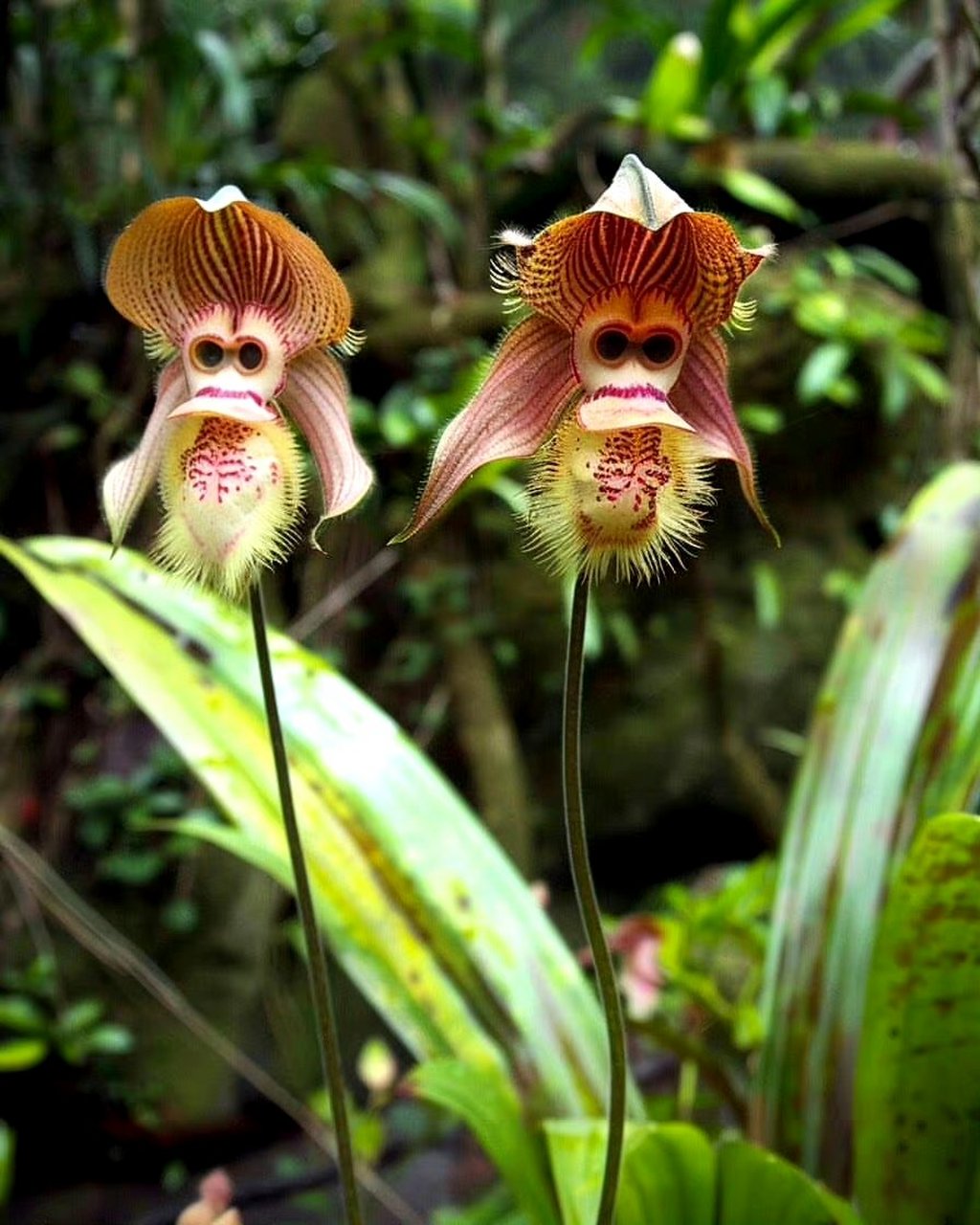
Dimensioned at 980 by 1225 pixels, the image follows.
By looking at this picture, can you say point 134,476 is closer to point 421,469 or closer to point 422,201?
point 421,469

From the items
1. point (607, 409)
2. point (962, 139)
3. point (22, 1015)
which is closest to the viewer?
point (607, 409)

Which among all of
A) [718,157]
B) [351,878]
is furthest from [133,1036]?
[718,157]

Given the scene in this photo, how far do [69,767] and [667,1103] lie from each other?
1173 mm

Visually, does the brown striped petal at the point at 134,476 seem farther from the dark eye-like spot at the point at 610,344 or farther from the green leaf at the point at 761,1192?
the green leaf at the point at 761,1192

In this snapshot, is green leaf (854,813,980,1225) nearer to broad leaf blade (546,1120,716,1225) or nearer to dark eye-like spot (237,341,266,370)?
broad leaf blade (546,1120,716,1225)

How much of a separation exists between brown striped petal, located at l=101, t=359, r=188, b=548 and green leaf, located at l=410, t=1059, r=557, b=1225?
1.24ft

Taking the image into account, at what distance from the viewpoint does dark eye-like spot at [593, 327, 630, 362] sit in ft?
1.36

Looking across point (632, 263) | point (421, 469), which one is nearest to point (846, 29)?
point (421, 469)

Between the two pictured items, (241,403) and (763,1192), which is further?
(763,1192)

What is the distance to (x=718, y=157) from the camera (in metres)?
1.84

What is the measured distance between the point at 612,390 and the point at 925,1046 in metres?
0.44

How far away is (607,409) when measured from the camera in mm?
391

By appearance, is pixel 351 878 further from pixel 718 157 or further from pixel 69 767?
pixel 718 157

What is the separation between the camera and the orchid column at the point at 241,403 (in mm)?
416
